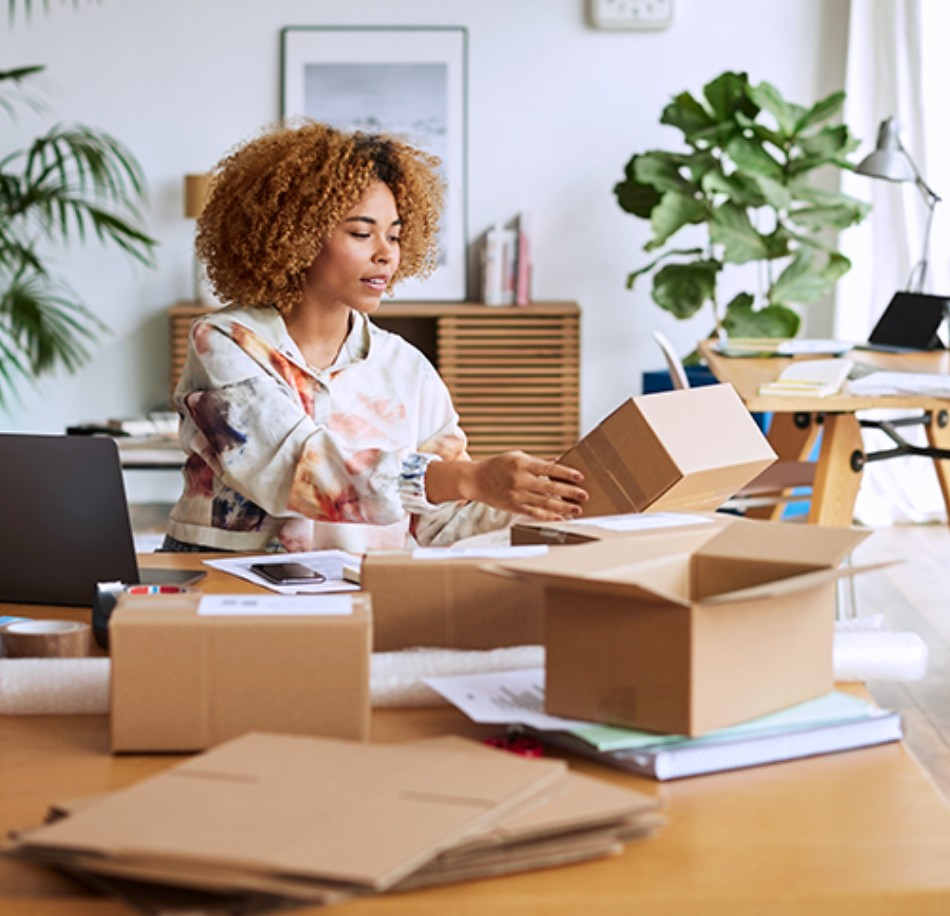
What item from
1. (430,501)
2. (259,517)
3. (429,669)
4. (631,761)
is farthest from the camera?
(259,517)

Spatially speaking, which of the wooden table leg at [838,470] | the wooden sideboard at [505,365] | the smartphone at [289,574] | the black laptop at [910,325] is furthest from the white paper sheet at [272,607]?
the wooden sideboard at [505,365]

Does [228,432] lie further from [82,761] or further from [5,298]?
[5,298]

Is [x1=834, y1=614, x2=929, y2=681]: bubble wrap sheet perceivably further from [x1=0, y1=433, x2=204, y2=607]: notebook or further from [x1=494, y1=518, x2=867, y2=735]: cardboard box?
[x1=0, y1=433, x2=204, y2=607]: notebook

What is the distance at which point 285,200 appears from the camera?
259 centimetres

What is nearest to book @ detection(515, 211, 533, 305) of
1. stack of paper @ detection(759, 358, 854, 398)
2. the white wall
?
the white wall

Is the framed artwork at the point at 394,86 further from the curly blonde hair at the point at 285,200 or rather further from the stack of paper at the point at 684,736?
the stack of paper at the point at 684,736

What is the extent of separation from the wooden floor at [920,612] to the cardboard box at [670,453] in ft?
2.26

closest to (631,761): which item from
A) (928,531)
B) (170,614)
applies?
(170,614)

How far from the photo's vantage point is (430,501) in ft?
7.30

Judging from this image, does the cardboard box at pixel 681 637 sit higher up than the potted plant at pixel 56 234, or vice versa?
the potted plant at pixel 56 234

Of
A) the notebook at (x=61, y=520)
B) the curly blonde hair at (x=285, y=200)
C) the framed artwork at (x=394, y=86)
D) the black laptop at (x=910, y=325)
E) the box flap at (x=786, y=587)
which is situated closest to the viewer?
the box flap at (x=786, y=587)

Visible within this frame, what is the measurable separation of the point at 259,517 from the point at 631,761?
1.25m

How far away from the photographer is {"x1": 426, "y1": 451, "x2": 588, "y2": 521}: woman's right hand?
2041 mm

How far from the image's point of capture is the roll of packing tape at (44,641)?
160 cm
